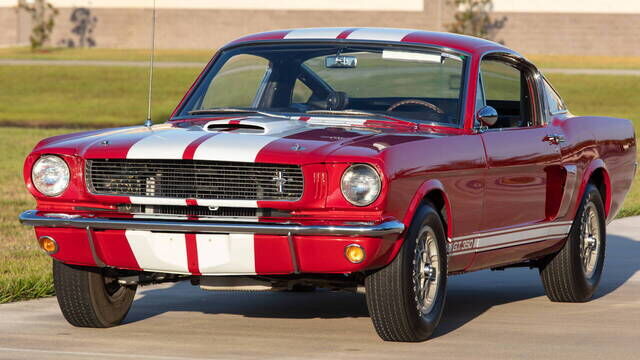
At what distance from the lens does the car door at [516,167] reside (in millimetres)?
7938

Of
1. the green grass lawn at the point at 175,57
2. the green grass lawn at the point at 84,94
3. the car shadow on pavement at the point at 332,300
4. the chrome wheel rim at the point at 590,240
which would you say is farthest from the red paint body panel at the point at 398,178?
the green grass lawn at the point at 175,57

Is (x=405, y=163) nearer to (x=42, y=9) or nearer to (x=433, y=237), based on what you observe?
(x=433, y=237)

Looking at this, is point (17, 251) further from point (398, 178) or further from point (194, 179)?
point (398, 178)

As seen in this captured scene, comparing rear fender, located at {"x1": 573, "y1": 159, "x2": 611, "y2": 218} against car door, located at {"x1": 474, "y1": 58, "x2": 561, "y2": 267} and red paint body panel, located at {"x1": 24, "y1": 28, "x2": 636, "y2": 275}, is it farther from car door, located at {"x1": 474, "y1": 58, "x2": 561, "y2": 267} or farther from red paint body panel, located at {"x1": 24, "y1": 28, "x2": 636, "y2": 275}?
car door, located at {"x1": 474, "y1": 58, "x2": 561, "y2": 267}

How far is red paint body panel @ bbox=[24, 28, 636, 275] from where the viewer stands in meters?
6.66

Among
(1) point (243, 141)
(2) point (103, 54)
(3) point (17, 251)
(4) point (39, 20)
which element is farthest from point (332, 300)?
(4) point (39, 20)

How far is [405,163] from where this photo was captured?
6848mm

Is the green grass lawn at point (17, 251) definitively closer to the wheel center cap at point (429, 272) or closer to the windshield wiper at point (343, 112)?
the windshield wiper at point (343, 112)

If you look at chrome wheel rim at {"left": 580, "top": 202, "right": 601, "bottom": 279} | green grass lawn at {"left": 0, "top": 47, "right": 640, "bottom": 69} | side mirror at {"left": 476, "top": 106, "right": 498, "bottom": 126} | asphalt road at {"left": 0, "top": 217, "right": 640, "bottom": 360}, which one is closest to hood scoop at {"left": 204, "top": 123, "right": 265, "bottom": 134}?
asphalt road at {"left": 0, "top": 217, "right": 640, "bottom": 360}

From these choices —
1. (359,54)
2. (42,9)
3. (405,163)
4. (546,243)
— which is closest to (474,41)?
(359,54)

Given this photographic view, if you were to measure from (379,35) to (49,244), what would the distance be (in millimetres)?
2364

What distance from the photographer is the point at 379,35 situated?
841 cm

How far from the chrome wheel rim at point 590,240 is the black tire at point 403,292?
2174 millimetres

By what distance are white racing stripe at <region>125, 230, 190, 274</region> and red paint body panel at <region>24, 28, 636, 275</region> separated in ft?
0.13
